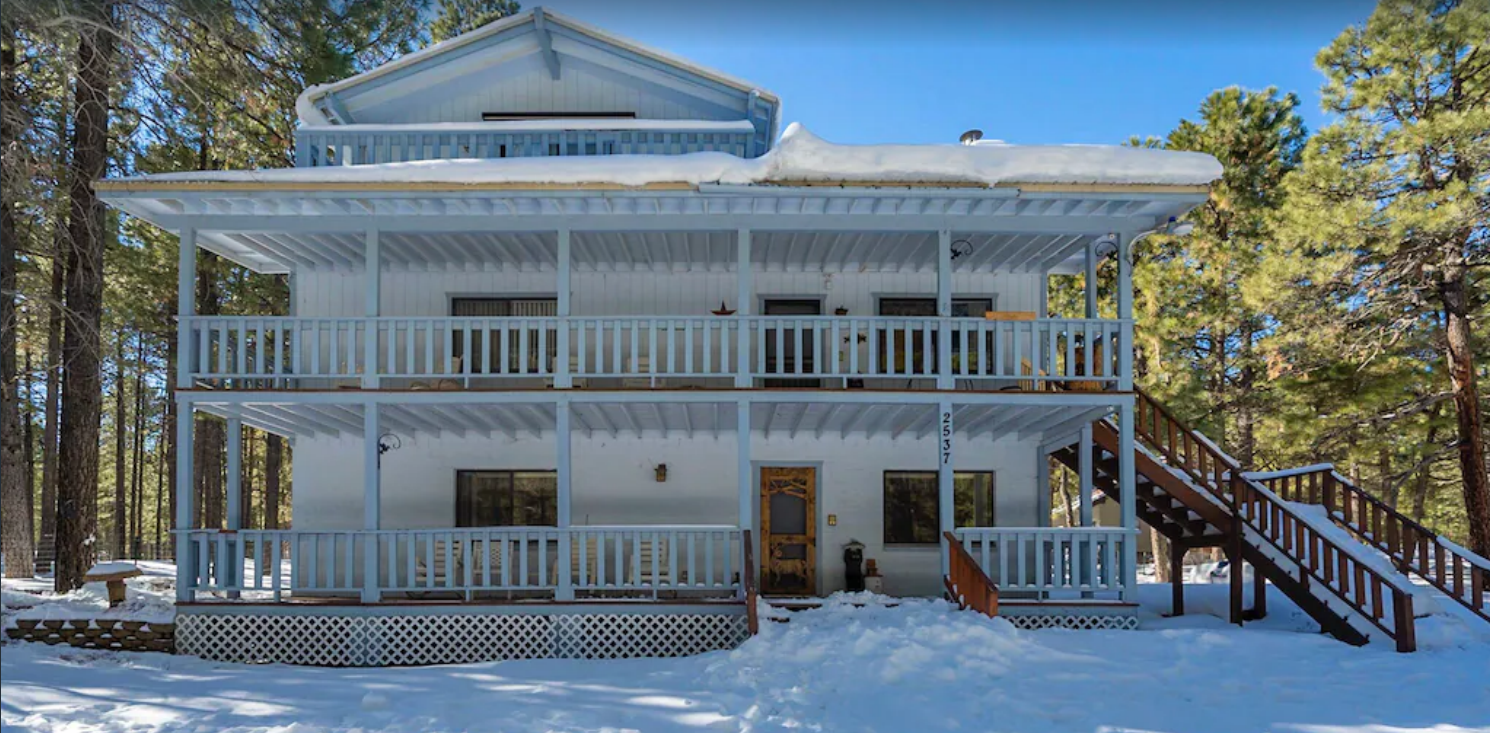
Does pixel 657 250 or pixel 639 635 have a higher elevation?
pixel 657 250

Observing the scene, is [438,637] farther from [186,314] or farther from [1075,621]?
[1075,621]

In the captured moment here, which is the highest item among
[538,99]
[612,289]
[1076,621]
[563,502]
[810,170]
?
[538,99]

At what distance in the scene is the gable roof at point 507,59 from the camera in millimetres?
14000

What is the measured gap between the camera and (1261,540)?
11812 millimetres

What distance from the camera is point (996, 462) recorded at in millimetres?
14078

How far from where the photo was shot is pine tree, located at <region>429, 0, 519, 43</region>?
922 inches

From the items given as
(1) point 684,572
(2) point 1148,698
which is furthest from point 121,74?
(2) point 1148,698

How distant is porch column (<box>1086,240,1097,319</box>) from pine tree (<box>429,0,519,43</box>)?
58.8ft

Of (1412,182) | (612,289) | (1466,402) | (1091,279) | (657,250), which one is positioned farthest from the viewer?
(1412,182)

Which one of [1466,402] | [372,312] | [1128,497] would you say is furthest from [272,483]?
[1466,402]

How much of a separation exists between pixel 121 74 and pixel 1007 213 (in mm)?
13296

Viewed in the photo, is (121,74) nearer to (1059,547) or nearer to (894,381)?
(894,381)

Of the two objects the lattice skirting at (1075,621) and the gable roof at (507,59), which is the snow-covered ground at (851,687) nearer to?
the lattice skirting at (1075,621)

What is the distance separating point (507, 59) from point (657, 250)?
15.6 ft
